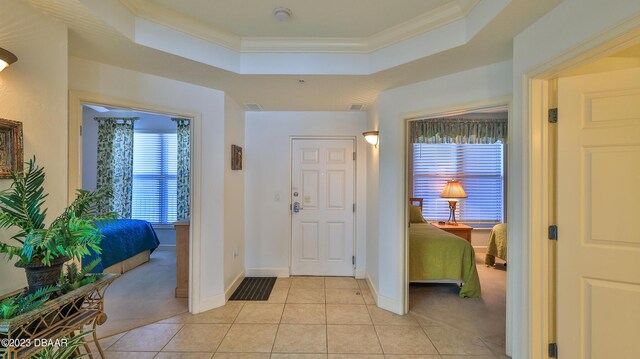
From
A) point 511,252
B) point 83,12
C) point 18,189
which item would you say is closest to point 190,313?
point 18,189

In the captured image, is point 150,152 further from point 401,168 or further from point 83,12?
point 401,168

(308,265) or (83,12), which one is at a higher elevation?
(83,12)

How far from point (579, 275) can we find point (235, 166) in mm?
3153

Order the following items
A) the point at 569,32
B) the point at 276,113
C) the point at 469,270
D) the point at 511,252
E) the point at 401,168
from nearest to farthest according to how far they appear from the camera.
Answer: the point at 569,32 < the point at 511,252 < the point at 401,168 < the point at 469,270 < the point at 276,113

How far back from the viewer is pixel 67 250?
3.77ft

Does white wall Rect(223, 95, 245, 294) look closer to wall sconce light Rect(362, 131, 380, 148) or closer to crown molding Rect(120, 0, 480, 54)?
crown molding Rect(120, 0, 480, 54)

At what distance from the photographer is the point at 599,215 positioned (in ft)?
4.90

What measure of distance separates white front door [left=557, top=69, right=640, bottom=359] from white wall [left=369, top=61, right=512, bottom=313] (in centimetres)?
88

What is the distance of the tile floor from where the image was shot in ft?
6.93

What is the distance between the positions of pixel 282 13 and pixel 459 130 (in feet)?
13.3

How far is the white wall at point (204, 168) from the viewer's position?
2527 mm

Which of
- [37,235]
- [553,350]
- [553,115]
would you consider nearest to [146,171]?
[37,235]

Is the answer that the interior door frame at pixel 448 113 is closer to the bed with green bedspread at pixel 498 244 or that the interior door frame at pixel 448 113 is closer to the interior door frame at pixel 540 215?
the interior door frame at pixel 540 215

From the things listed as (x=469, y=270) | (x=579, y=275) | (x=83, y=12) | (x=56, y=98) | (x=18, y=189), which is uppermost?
(x=83, y=12)
